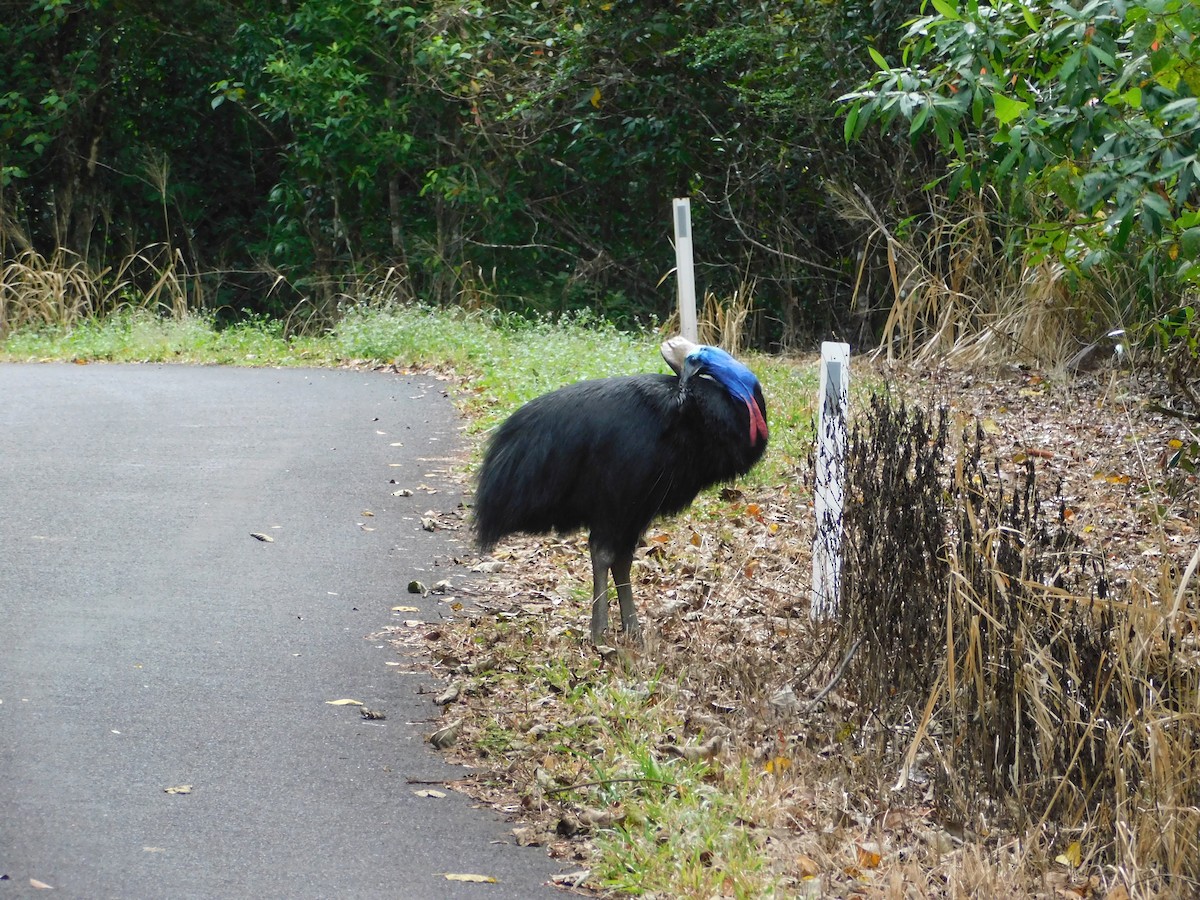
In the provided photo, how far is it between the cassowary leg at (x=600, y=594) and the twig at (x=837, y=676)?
3.42ft

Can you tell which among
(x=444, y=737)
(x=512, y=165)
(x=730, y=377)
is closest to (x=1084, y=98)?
(x=730, y=377)

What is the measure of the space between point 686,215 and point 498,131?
345 inches

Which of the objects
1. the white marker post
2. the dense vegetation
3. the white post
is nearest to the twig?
the white marker post

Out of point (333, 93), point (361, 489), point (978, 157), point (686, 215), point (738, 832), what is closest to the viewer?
point (738, 832)

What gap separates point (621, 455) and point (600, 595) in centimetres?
63

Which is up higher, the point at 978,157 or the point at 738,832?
the point at 978,157

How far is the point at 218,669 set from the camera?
217 inches

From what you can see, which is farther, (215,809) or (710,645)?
(710,645)

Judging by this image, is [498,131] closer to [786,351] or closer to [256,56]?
[256,56]

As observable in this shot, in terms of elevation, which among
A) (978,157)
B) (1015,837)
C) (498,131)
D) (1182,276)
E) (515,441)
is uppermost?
(498,131)

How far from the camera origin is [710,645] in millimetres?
5891

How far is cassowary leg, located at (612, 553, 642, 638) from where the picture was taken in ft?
19.2

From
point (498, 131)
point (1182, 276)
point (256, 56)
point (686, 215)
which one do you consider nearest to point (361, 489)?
point (686, 215)

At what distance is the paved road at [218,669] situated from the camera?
4.00m
